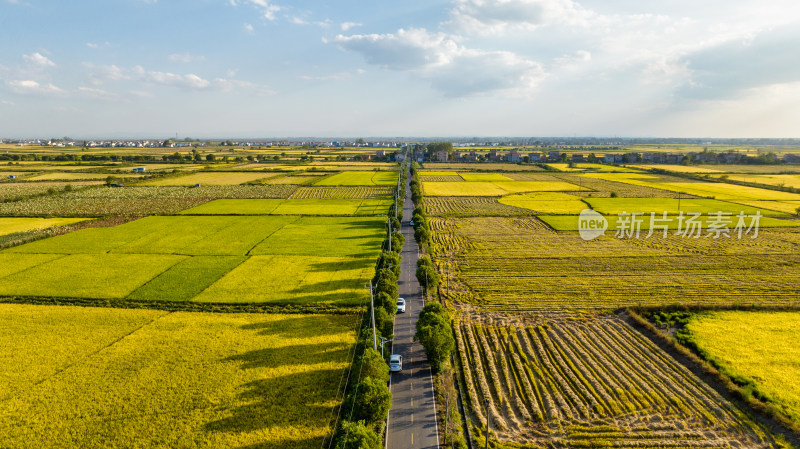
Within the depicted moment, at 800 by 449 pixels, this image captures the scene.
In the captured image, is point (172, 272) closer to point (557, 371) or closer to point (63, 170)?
point (557, 371)

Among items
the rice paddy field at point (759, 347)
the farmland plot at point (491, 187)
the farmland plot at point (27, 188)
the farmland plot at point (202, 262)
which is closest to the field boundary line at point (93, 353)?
the farmland plot at point (202, 262)

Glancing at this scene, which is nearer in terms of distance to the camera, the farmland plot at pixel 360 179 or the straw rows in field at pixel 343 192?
the straw rows in field at pixel 343 192

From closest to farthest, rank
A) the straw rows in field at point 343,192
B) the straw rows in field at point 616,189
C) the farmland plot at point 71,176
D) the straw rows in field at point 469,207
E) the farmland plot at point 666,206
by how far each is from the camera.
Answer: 1. the farmland plot at point 666,206
2. the straw rows in field at point 469,207
3. the straw rows in field at point 343,192
4. the straw rows in field at point 616,189
5. the farmland plot at point 71,176

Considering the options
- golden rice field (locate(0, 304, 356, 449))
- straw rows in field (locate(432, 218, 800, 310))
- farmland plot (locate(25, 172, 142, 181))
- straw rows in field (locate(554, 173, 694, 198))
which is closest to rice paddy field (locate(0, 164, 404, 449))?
golden rice field (locate(0, 304, 356, 449))

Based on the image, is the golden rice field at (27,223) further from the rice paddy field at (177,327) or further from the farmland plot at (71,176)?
the farmland plot at (71,176)

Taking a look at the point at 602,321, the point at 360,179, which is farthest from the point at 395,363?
the point at 360,179

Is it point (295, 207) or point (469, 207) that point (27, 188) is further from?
point (469, 207)
